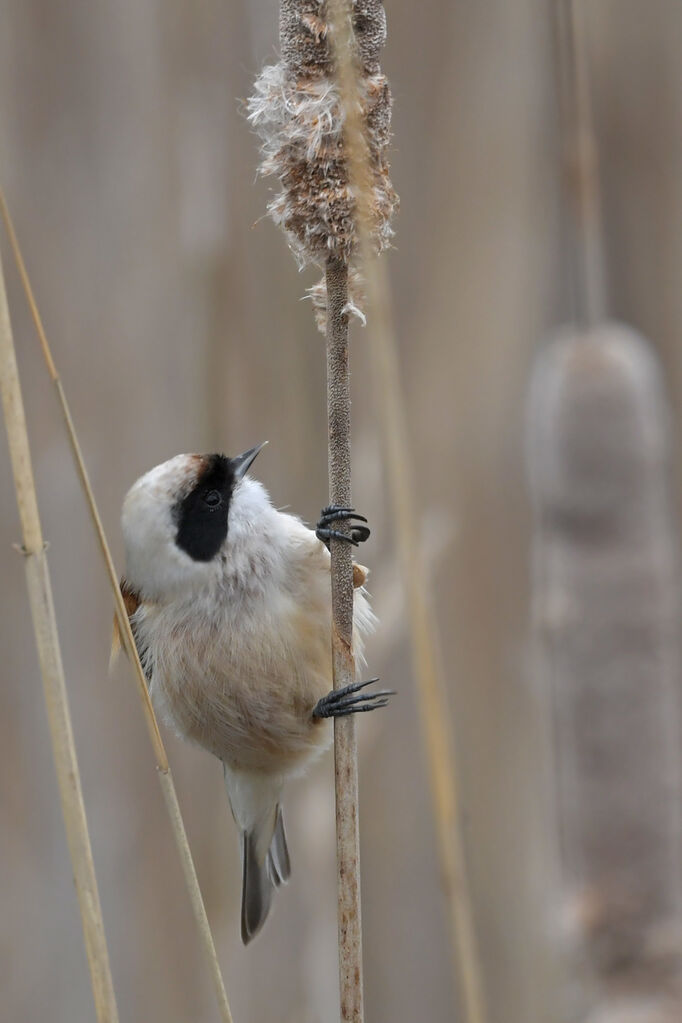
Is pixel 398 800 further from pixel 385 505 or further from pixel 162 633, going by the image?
pixel 162 633

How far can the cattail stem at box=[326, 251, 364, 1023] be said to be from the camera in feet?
3.52

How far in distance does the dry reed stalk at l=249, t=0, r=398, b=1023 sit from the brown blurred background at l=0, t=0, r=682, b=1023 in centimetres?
74

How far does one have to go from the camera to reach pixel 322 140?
43.8 inches

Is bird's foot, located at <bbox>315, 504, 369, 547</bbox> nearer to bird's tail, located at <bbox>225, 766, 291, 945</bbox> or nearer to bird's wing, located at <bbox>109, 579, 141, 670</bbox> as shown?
bird's wing, located at <bbox>109, 579, 141, 670</bbox>

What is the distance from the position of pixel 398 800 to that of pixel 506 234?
1160mm

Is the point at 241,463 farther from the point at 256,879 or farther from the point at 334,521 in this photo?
the point at 256,879

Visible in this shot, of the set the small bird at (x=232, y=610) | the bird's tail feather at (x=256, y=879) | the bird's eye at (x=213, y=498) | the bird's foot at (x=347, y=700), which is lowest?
the bird's tail feather at (x=256, y=879)

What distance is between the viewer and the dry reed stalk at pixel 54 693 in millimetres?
959

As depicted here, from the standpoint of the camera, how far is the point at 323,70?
3.66ft

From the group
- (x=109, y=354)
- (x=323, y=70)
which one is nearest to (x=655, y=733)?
(x=323, y=70)

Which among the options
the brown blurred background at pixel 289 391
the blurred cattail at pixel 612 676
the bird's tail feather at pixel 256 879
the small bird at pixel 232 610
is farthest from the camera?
the brown blurred background at pixel 289 391

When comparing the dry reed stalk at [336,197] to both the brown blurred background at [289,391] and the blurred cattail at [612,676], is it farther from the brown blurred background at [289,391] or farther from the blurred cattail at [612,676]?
the brown blurred background at [289,391]

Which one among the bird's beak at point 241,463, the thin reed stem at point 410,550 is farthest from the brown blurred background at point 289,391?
the thin reed stem at point 410,550

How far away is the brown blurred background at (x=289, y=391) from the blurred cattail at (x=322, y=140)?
29.3 inches
